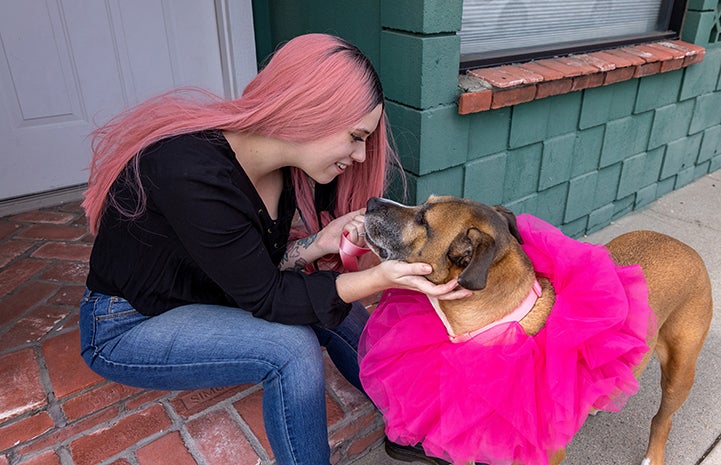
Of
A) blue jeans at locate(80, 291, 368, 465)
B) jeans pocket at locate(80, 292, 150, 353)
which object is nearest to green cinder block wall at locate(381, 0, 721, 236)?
blue jeans at locate(80, 291, 368, 465)

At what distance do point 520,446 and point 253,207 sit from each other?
44.8 inches

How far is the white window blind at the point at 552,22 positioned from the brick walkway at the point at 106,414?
86.4 inches

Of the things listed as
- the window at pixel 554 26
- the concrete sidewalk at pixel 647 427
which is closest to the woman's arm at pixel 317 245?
the concrete sidewalk at pixel 647 427

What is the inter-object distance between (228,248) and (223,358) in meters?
0.37

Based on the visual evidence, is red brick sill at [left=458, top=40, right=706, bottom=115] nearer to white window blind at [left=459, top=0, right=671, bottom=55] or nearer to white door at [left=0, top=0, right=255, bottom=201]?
white window blind at [left=459, top=0, right=671, bottom=55]

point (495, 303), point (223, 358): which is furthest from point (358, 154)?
point (223, 358)

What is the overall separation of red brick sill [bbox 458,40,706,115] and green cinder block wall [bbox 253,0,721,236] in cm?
10

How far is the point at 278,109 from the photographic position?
169 cm

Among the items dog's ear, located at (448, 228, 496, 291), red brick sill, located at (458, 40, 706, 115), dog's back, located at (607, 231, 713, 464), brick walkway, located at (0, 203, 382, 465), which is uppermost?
red brick sill, located at (458, 40, 706, 115)

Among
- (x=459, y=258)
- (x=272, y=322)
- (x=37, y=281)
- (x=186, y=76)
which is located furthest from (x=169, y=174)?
(x=186, y=76)

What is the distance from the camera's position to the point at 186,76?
3689mm

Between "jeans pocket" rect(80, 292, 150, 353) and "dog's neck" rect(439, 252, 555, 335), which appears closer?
"dog's neck" rect(439, 252, 555, 335)

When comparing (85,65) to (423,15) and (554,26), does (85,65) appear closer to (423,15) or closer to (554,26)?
(423,15)

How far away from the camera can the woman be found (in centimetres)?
165
